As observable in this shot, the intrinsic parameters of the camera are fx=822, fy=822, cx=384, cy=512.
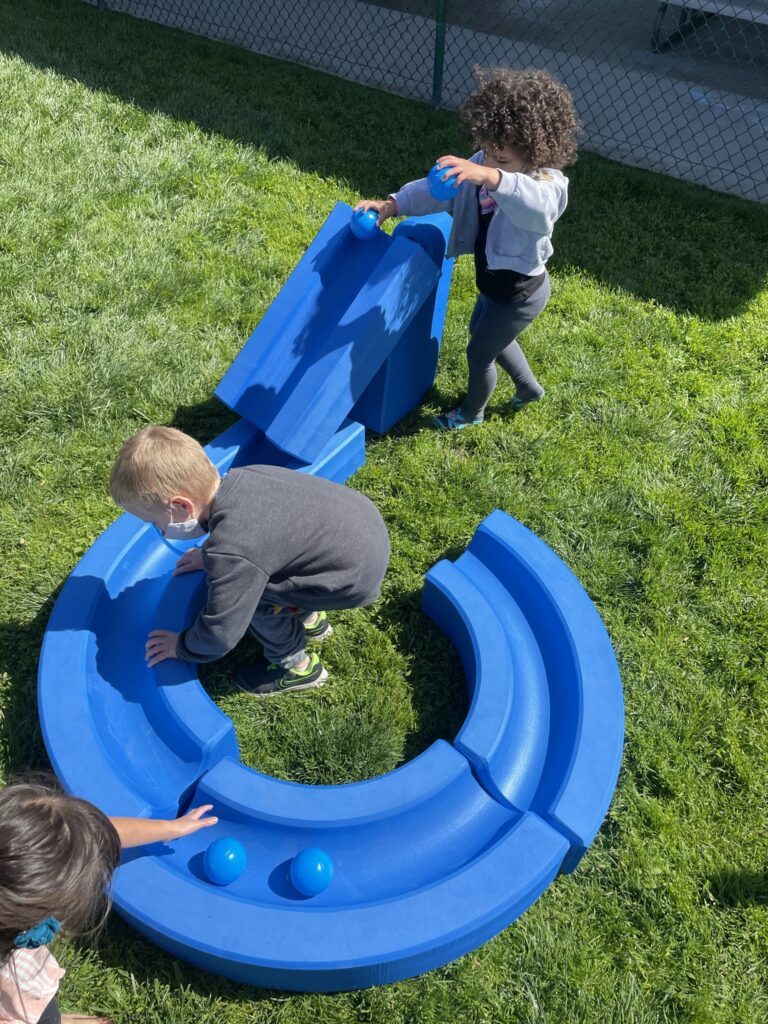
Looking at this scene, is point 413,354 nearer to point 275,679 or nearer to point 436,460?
point 436,460

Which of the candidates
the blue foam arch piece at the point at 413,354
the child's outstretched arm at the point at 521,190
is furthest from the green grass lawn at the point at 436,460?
the child's outstretched arm at the point at 521,190

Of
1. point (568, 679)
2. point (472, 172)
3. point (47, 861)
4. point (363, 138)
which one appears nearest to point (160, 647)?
point (47, 861)

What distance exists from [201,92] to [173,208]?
1550 mm

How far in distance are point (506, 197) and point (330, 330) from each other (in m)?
0.83

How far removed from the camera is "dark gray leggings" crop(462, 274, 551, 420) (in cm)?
326

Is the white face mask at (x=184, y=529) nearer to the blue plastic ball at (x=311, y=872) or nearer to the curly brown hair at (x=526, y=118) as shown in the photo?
the blue plastic ball at (x=311, y=872)

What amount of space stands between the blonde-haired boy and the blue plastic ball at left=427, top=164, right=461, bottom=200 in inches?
43.1

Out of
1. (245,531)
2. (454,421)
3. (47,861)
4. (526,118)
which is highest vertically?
(526,118)

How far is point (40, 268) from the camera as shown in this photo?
445 cm

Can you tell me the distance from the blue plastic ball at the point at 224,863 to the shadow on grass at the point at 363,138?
357 centimetres

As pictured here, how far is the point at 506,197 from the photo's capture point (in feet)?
9.12

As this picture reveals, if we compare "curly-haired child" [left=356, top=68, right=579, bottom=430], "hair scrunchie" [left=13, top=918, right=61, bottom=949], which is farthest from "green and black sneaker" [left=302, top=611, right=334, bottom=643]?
"hair scrunchie" [left=13, top=918, right=61, bottom=949]

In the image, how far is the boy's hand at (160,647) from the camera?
2.64m

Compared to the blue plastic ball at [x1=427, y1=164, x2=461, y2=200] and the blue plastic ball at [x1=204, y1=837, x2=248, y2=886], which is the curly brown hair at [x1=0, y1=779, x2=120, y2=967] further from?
the blue plastic ball at [x1=427, y1=164, x2=461, y2=200]
